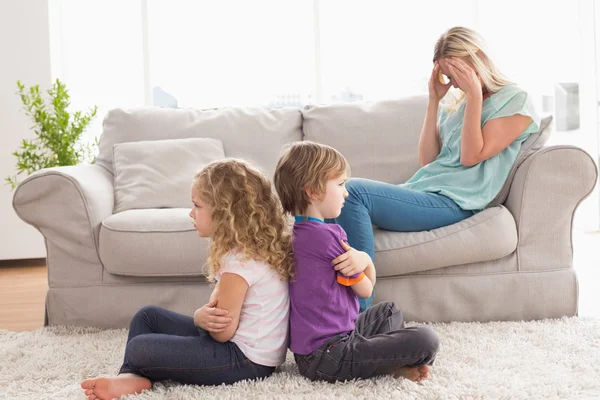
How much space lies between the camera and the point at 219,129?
3012mm

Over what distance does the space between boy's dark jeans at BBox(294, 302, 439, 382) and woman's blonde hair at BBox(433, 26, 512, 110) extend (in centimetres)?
108

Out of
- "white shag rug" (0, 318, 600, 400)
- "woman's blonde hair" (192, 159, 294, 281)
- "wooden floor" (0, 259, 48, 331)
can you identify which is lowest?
"wooden floor" (0, 259, 48, 331)

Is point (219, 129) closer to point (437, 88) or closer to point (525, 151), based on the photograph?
point (437, 88)

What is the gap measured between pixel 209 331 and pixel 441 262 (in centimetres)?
93

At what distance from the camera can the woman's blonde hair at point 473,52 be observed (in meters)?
2.35

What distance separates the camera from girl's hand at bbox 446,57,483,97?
2.29 meters

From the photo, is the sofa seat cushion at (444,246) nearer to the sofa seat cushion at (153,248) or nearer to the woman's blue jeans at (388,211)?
the woman's blue jeans at (388,211)

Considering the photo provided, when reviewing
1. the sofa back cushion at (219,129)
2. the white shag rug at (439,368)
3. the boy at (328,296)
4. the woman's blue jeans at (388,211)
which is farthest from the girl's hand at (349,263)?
the sofa back cushion at (219,129)

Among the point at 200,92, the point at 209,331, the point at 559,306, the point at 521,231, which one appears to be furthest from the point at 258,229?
the point at 200,92

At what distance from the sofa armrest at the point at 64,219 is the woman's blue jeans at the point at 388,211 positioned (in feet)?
3.00

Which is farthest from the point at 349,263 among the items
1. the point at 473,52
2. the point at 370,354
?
the point at 473,52

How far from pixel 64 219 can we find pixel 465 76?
1.51 meters

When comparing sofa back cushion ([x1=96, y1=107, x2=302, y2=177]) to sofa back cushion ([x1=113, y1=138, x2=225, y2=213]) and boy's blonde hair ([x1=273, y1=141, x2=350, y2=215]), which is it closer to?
sofa back cushion ([x1=113, y1=138, x2=225, y2=213])

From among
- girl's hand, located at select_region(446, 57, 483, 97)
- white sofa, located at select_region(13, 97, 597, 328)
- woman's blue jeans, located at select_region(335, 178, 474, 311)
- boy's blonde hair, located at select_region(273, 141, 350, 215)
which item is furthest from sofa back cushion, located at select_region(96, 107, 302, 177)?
boy's blonde hair, located at select_region(273, 141, 350, 215)
